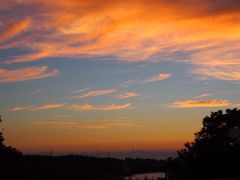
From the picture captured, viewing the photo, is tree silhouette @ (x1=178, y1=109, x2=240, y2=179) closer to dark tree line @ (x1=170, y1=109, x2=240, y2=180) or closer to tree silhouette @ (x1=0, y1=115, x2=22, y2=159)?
dark tree line @ (x1=170, y1=109, x2=240, y2=180)

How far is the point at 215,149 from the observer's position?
49.1 m

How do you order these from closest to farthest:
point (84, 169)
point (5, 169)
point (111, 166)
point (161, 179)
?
point (5, 169) < point (161, 179) < point (84, 169) < point (111, 166)

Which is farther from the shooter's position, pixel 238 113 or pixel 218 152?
pixel 238 113

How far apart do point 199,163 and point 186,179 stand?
2.24 metres

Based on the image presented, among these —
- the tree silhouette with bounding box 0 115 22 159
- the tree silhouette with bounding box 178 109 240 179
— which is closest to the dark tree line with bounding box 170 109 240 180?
the tree silhouette with bounding box 178 109 240 179

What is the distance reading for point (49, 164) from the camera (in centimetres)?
11888

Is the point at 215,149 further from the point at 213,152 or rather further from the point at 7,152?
the point at 7,152

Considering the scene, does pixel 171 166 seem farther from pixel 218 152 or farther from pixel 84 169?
pixel 84 169

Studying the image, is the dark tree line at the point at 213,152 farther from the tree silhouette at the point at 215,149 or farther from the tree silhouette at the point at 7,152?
the tree silhouette at the point at 7,152

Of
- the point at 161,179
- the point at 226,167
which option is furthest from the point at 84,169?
the point at 226,167

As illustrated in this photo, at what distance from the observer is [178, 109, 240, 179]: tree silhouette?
158ft

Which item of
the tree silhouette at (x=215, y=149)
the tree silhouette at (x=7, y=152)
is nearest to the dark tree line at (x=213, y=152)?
the tree silhouette at (x=215, y=149)

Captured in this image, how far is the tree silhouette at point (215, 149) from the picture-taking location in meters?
48.2

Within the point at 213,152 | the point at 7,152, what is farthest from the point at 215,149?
the point at 7,152
